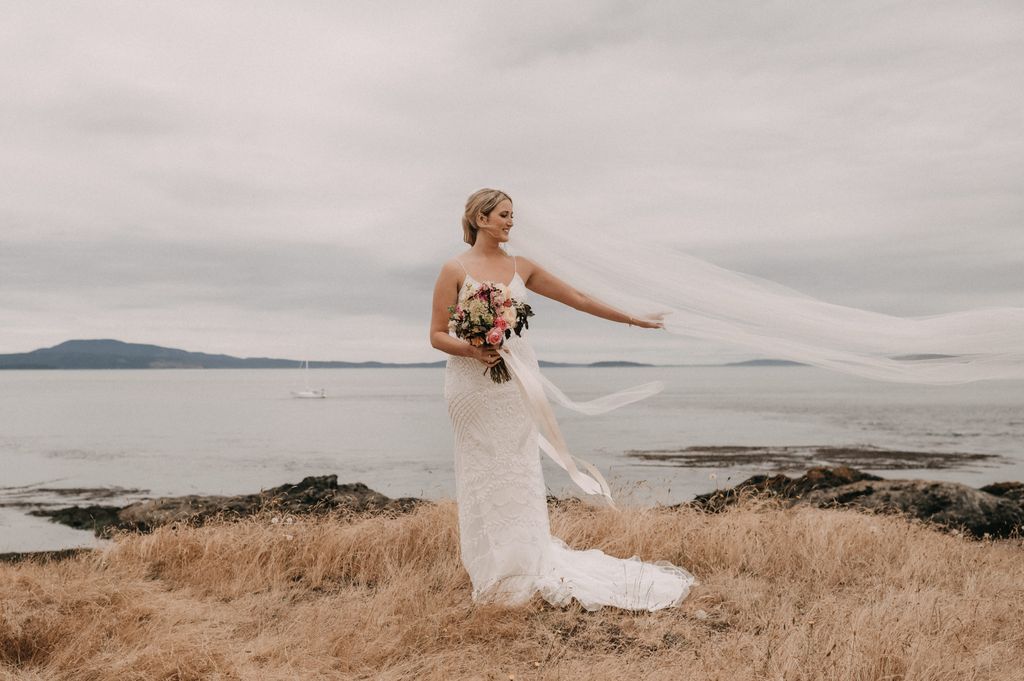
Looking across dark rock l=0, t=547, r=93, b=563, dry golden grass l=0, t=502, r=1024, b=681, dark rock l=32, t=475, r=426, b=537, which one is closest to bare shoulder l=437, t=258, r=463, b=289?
dry golden grass l=0, t=502, r=1024, b=681

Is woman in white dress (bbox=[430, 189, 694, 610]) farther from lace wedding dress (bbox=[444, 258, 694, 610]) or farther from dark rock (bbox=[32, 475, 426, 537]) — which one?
dark rock (bbox=[32, 475, 426, 537])

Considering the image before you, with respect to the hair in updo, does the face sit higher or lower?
lower

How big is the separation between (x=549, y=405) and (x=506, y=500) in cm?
85

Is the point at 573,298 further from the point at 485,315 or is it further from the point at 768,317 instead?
the point at 768,317

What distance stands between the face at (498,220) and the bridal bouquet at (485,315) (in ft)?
1.58

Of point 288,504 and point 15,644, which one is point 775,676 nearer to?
point 15,644

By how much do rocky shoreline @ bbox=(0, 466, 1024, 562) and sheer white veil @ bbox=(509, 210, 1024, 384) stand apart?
4.16m

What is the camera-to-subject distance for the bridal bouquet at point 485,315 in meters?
5.58

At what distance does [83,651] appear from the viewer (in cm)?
506

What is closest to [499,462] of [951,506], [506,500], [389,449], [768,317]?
[506,500]

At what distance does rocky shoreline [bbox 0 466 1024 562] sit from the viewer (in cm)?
1208

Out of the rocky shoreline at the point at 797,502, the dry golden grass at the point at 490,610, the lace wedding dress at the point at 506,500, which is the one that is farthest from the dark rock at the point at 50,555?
the lace wedding dress at the point at 506,500

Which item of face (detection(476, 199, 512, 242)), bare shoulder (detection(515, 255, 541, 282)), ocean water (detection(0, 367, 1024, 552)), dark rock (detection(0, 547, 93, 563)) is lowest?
ocean water (detection(0, 367, 1024, 552))

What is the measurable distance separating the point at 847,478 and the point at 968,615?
11.3 m
